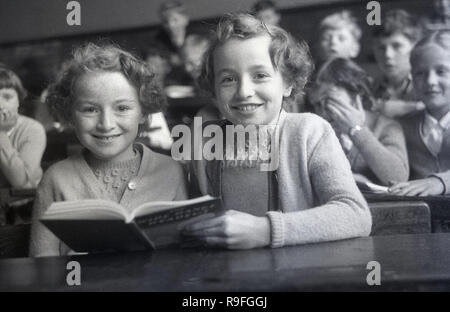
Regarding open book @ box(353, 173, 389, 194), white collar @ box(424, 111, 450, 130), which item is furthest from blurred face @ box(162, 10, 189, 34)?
white collar @ box(424, 111, 450, 130)

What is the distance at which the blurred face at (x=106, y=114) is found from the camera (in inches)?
57.5

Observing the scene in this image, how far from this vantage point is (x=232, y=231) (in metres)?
1.28

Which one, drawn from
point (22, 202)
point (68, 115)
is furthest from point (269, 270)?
point (22, 202)

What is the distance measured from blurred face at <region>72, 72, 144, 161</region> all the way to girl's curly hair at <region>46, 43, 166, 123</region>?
19 millimetres

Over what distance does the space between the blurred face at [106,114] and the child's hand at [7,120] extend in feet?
0.92

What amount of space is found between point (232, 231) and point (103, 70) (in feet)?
2.02

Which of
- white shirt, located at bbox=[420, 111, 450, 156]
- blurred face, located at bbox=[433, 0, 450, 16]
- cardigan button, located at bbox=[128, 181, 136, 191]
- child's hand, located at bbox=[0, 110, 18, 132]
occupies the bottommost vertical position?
cardigan button, located at bbox=[128, 181, 136, 191]

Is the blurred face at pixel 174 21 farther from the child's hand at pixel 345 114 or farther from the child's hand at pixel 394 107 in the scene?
the child's hand at pixel 394 107

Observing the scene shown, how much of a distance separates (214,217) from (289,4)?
27.3 inches

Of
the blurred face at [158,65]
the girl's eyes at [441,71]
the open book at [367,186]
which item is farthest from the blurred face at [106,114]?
the girl's eyes at [441,71]

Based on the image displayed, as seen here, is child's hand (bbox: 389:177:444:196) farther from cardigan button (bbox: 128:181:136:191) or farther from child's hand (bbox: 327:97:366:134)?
cardigan button (bbox: 128:181:136:191)

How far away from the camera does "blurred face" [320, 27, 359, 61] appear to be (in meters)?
1.54

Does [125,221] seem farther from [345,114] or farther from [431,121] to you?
[431,121]

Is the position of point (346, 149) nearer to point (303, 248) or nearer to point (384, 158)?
point (384, 158)
